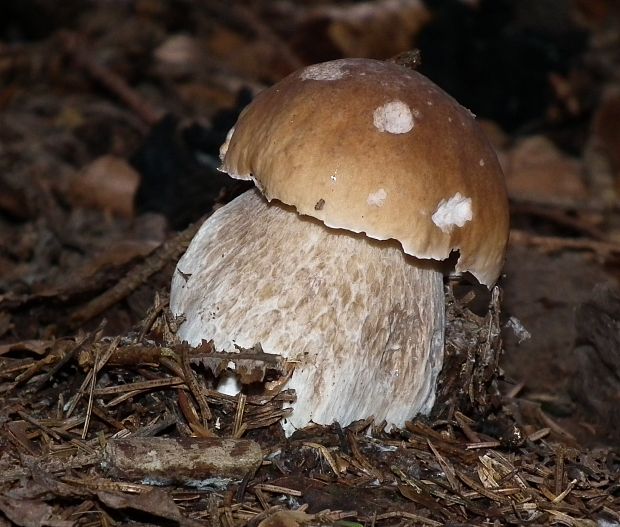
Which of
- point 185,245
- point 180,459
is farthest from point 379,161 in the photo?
point 185,245

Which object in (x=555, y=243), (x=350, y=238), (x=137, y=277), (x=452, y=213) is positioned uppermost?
(x=452, y=213)

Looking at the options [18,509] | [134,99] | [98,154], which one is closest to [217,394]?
[18,509]

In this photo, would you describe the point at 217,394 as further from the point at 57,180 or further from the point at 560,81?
the point at 560,81

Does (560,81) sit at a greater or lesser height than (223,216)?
lesser

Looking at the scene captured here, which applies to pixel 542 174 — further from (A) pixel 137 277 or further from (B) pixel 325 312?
(B) pixel 325 312

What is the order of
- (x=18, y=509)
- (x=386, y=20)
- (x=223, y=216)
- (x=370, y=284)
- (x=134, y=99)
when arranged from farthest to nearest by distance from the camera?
(x=386, y=20)
(x=134, y=99)
(x=223, y=216)
(x=370, y=284)
(x=18, y=509)

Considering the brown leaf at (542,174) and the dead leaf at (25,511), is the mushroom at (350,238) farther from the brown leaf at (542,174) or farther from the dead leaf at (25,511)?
the brown leaf at (542,174)

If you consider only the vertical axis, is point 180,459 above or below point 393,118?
below

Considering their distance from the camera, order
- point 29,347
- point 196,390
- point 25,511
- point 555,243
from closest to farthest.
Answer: point 25,511, point 196,390, point 29,347, point 555,243
